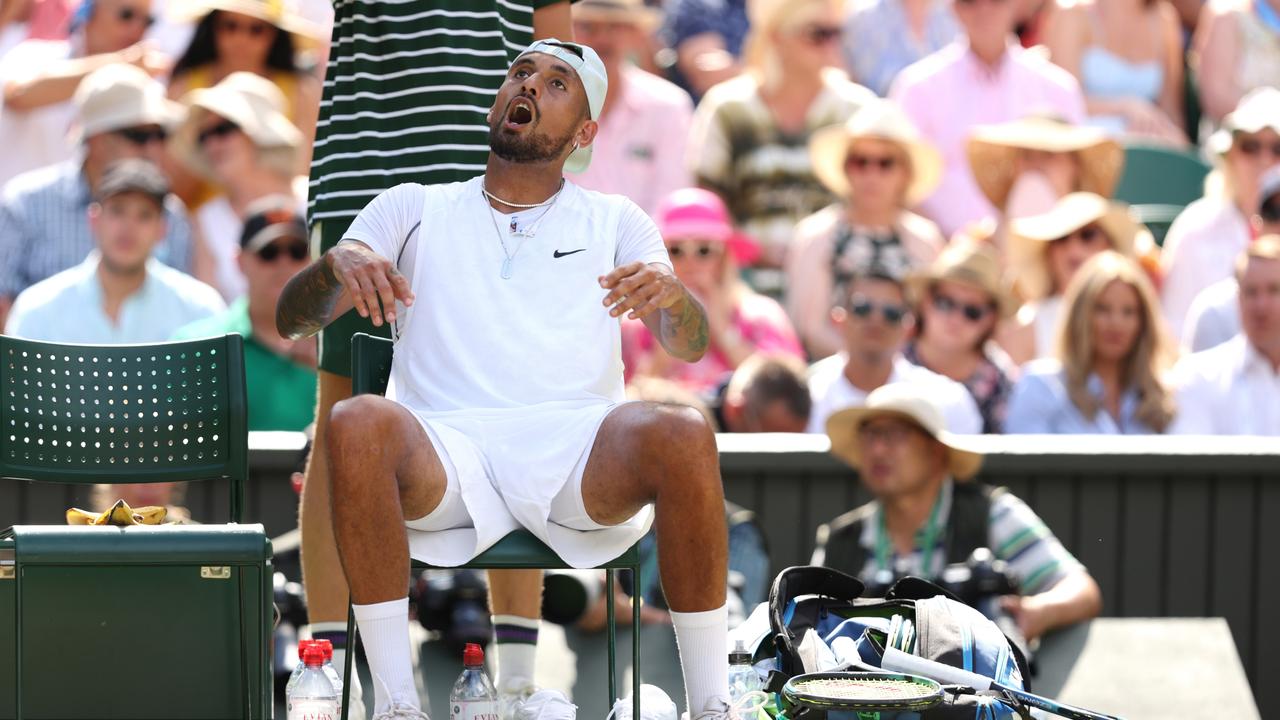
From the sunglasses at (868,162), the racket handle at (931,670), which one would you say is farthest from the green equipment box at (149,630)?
the sunglasses at (868,162)

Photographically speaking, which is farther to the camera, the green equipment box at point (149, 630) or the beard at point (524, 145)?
the beard at point (524, 145)

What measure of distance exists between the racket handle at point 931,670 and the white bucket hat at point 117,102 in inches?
182

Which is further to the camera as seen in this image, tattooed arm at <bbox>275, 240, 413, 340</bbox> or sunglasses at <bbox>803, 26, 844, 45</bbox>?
sunglasses at <bbox>803, 26, 844, 45</bbox>

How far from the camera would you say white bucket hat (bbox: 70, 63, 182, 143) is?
25.8ft

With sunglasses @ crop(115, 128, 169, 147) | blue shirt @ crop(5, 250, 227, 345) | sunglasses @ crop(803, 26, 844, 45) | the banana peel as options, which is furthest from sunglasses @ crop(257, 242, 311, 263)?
the banana peel

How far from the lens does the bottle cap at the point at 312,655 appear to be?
13.7ft

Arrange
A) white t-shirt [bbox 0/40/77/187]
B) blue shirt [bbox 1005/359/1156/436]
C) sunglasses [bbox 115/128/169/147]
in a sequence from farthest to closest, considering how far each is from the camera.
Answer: white t-shirt [bbox 0/40/77/187]
sunglasses [bbox 115/128/169/147]
blue shirt [bbox 1005/359/1156/436]

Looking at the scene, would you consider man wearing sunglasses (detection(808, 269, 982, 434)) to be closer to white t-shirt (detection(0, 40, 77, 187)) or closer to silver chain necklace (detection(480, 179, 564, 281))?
silver chain necklace (detection(480, 179, 564, 281))

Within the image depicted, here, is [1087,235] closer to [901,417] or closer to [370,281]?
[901,417]

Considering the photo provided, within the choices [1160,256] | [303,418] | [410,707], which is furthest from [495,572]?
[1160,256]

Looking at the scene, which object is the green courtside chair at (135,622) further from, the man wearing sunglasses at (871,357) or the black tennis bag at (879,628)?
the man wearing sunglasses at (871,357)

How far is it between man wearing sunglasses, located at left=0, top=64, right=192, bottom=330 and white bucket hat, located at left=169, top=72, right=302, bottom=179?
0.14 metres

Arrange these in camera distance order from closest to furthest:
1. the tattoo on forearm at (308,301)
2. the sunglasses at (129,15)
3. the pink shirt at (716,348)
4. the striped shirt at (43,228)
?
the tattoo on forearm at (308,301) < the pink shirt at (716,348) < the striped shirt at (43,228) < the sunglasses at (129,15)

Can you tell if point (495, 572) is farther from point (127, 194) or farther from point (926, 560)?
point (127, 194)
